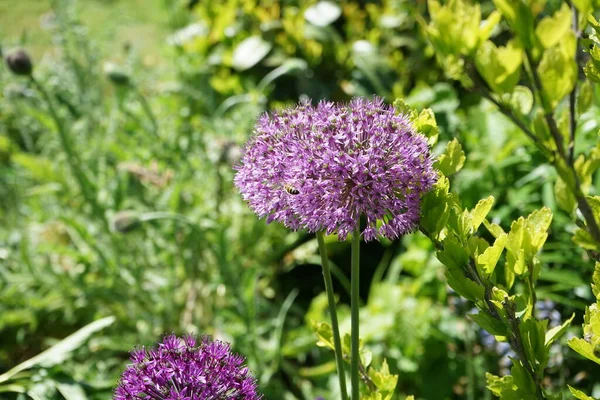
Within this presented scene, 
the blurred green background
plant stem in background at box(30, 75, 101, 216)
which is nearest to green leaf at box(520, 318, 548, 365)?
the blurred green background

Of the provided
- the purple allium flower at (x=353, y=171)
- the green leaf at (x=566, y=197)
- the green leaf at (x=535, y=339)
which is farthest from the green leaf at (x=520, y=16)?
the green leaf at (x=535, y=339)

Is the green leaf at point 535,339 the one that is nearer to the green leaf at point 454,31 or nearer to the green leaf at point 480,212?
the green leaf at point 480,212

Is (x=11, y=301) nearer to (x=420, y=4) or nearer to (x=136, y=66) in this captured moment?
(x=136, y=66)

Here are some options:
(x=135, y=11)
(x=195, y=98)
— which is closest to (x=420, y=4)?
(x=195, y=98)

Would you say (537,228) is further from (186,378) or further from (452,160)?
(186,378)

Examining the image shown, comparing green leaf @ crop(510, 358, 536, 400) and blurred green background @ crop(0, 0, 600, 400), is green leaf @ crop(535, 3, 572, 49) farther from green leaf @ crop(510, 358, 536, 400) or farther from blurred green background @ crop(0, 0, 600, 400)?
blurred green background @ crop(0, 0, 600, 400)

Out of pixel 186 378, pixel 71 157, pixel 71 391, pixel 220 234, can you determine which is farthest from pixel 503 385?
pixel 71 157

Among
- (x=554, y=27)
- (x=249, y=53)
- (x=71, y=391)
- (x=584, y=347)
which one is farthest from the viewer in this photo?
(x=249, y=53)
